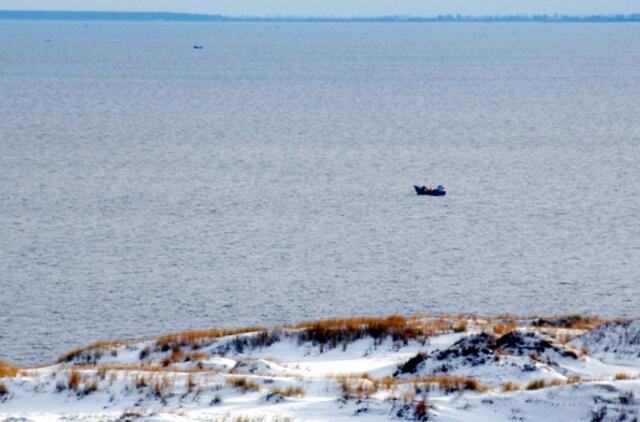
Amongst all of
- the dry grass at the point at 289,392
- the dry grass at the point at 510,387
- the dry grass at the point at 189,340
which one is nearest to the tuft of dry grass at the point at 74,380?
the dry grass at the point at 289,392

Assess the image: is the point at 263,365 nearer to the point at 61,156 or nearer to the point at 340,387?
the point at 340,387

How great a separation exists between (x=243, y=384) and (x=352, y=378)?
190 centimetres

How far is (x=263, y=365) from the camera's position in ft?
75.2

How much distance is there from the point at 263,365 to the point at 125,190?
5246cm

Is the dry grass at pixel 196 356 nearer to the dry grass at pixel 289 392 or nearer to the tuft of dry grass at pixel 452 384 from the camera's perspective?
the dry grass at pixel 289 392

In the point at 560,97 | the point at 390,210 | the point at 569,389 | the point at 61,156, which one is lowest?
the point at 569,389

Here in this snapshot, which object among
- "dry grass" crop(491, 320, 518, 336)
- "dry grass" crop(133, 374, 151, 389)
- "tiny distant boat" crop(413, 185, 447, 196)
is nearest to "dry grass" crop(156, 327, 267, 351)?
"dry grass" crop(491, 320, 518, 336)

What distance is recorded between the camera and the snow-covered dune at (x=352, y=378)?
57.4 feet

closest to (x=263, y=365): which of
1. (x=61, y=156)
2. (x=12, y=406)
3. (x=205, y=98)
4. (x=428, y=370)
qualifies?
(x=428, y=370)

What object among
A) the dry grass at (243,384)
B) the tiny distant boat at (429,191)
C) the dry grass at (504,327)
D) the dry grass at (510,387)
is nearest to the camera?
the dry grass at (243,384)

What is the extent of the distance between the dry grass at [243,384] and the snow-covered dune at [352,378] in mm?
22

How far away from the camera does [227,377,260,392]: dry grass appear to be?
18.9 metres

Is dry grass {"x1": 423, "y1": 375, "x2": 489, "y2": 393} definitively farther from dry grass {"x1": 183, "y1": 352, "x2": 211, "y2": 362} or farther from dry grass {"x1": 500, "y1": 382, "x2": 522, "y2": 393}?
dry grass {"x1": 183, "y1": 352, "x2": 211, "y2": 362}

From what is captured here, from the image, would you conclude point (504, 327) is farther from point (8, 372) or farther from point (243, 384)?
point (8, 372)
